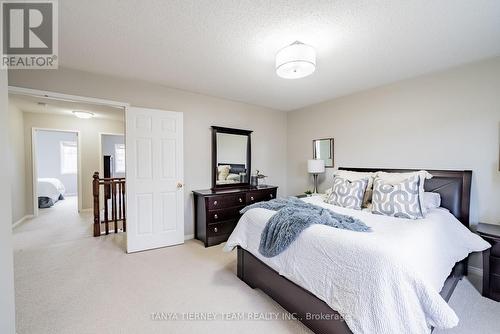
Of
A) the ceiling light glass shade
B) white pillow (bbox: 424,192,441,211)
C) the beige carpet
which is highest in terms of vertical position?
the ceiling light glass shade

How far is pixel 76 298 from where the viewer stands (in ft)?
6.55

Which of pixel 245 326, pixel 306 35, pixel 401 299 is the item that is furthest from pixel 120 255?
pixel 306 35

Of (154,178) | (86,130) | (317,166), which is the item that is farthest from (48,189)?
(317,166)

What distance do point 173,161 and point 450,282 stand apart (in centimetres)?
367

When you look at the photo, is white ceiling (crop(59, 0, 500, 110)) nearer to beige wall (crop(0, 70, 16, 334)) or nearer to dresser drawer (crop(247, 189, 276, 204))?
beige wall (crop(0, 70, 16, 334))

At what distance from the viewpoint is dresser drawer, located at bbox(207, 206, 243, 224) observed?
10.9 feet

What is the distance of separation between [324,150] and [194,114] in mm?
2514

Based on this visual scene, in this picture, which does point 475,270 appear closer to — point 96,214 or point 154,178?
point 154,178

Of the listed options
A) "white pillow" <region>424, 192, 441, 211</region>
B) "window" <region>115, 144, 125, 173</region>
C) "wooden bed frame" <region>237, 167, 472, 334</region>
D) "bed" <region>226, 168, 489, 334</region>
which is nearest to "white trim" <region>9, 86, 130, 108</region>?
"bed" <region>226, 168, 489, 334</region>

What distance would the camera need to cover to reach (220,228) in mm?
3430

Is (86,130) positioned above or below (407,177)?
above

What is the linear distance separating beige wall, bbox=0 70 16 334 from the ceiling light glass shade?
1.99 meters

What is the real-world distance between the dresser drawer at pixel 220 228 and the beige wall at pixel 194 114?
514mm

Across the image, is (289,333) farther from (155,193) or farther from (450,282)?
(155,193)
